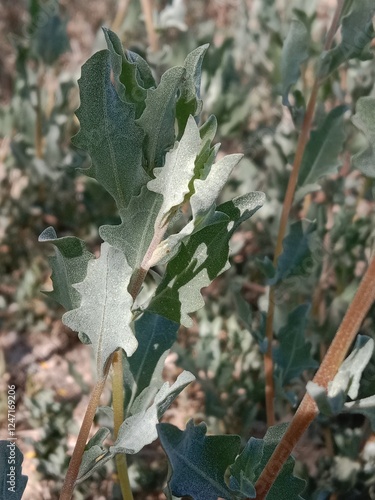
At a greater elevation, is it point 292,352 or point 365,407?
point 365,407

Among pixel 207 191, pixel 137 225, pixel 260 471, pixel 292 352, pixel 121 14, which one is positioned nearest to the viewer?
pixel 207 191

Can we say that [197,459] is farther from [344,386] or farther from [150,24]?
[150,24]

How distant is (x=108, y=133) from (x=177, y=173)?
0.46 ft

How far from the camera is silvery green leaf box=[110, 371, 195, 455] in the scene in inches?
42.0

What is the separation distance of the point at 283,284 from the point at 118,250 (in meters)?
0.79

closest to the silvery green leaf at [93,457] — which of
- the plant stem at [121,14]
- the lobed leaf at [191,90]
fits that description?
the lobed leaf at [191,90]

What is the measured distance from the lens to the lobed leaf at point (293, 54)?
1618mm

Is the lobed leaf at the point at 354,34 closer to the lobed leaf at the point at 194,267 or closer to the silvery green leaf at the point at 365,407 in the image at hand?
the lobed leaf at the point at 194,267

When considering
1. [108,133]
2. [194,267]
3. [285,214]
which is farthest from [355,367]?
[285,214]

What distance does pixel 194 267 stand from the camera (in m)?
1.17

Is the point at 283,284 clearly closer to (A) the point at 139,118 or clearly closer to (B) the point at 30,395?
(A) the point at 139,118

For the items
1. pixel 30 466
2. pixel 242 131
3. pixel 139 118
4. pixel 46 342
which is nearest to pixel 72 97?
pixel 242 131

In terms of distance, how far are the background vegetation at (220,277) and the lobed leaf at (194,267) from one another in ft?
1.67

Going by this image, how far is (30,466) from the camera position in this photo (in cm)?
211
